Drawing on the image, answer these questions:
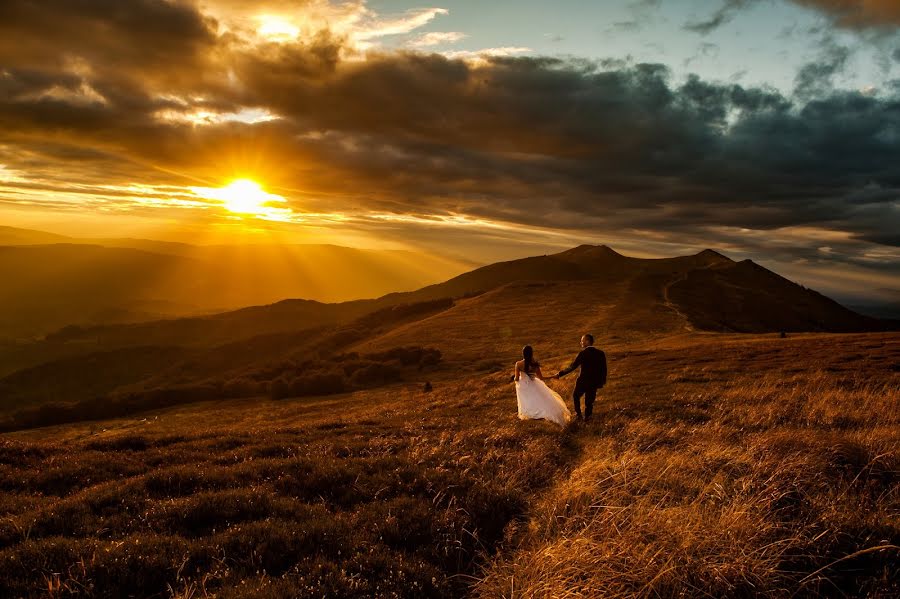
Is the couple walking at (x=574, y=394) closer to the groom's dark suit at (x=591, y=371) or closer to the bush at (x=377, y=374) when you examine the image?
the groom's dark suit at (x=591, y=371)

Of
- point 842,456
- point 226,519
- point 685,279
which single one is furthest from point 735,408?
point 685,279

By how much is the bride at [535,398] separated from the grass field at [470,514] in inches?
94.9

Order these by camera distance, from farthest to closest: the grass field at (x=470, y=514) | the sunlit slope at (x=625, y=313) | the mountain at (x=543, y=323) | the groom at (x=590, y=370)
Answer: the sunlit slope at (x=625, y=313)
the mountain at (x=543, y=323)
the groom at (x=590, y=370)
the grass field at (x=470, y=514)

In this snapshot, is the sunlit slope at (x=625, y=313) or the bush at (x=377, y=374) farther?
the sunlit slope at (x=625, y=313)

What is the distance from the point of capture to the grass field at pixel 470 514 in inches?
229

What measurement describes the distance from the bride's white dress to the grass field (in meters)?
2.38

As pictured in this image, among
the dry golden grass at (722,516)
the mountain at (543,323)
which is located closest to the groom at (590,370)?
the dry golden grass at (722,516)

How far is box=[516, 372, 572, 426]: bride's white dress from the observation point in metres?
17.2

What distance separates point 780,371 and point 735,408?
1520cm

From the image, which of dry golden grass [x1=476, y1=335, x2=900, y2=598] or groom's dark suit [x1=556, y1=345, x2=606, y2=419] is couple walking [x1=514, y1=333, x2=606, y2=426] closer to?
groom's dark suit [x1=556, y1=345, x2=606, y2=419]

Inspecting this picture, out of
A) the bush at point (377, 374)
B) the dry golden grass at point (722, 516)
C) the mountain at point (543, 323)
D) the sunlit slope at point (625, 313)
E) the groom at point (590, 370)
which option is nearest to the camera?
the dry golden grass at point (722, 516)

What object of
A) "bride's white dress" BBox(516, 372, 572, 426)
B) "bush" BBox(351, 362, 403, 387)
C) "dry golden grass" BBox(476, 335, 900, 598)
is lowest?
"bush" BBox(351, 362, 403, 387)

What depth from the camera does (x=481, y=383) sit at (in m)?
37.4

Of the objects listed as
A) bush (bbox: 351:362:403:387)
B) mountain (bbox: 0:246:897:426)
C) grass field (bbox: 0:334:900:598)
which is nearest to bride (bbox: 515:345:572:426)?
grass field (bbox: 0:334:900:598)
